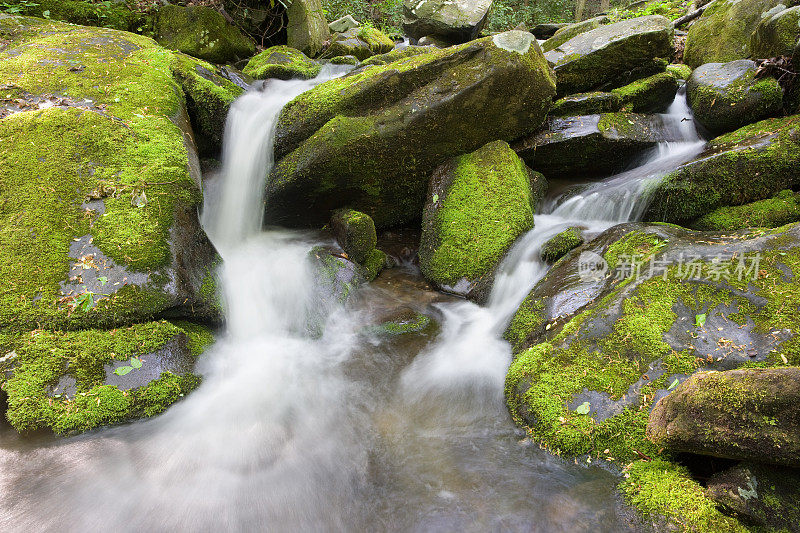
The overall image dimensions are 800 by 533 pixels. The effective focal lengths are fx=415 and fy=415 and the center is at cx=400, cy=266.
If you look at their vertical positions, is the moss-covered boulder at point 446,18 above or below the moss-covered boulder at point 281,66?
above

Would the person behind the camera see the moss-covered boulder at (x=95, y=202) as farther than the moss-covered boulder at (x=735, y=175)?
No

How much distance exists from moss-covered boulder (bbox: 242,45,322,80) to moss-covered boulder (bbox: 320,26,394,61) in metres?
1.37

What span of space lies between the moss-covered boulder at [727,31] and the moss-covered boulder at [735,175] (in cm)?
322

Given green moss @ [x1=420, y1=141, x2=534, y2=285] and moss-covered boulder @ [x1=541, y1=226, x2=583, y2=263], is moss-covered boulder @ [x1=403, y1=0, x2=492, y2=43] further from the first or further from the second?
moss-covered boulder @ [x1=541, y1=226, x2=583, y2=263]

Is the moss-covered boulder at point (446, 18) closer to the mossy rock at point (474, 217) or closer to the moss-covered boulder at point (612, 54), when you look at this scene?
the moss-covered boulder at point (612, 54)

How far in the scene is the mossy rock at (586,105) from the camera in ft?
22.3

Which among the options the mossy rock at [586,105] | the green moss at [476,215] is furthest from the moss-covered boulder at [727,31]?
the green moss at [476,215]

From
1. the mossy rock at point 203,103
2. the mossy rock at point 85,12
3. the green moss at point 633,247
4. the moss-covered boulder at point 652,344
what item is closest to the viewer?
the moss-covered boulder at point 652,344

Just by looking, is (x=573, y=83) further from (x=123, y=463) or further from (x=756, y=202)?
(x=123, y=463)

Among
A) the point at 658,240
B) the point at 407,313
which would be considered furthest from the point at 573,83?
the point at 407,313

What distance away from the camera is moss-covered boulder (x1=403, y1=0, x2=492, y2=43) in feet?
46.2

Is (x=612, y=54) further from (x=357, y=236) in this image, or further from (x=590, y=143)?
(x=357, y=236)

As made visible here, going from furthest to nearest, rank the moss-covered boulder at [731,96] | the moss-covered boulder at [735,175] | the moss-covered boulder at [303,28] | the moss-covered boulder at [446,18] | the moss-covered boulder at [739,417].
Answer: the moss-covered boulder at [446,18], the moss-covered boulder at [303,28], the moss-covered boulder at [731,96], the moss-covered boulder at [735,175], the moss-covered boulder at [739,417]

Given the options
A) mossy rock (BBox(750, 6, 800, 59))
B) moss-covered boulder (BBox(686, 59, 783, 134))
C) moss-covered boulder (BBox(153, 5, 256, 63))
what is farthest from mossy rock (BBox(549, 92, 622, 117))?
moss-covered boulder (BBox(153, 5, 256, 63))
